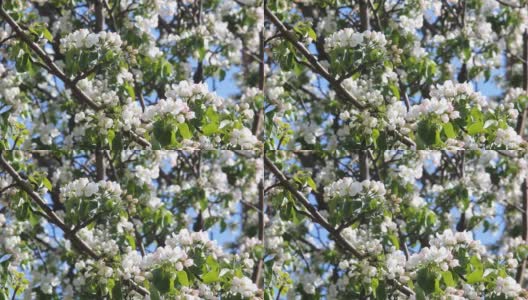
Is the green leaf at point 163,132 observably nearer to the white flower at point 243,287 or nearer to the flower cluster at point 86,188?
the flower cluster at point 86,188

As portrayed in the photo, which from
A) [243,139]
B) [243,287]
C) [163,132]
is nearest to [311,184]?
[243,139]

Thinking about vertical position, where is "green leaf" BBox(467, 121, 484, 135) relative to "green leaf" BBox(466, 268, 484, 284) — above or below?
above

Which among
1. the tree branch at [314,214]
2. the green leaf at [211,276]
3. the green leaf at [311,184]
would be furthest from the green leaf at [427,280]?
the green leaf at [211,276]

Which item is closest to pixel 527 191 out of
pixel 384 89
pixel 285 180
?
pixel 384 89

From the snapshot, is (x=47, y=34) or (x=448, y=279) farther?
(x=47, y=34)

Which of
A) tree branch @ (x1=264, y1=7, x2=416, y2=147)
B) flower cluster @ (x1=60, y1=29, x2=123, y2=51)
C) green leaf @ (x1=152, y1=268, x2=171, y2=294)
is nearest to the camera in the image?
green leaf @ (x1=152, y1=268, x2=171, y2=294)

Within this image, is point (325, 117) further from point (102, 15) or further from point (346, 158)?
point (102, 15)

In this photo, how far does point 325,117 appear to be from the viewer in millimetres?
2955

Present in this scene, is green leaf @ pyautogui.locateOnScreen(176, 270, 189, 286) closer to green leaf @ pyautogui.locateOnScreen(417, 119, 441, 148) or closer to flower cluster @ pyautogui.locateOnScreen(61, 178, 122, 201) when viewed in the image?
flower cluster @ pyautogui.locateOnScreen(61, 178, 122, 201)

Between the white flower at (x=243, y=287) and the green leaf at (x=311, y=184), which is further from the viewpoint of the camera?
the green leaf at (x=311, y=184)

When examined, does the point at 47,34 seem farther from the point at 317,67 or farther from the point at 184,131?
the point at 317,67

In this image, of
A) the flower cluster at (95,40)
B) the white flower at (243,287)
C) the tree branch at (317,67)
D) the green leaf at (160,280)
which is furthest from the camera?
the tree branch at (317,67)

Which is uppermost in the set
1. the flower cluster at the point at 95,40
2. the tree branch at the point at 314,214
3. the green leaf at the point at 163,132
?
the flower cluster at the point at 95,40

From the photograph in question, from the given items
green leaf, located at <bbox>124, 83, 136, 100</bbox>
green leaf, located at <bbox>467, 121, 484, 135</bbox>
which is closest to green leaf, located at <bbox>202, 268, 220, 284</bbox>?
green leaf, located at <bbox>124, 83, 136, 100</bbox>
